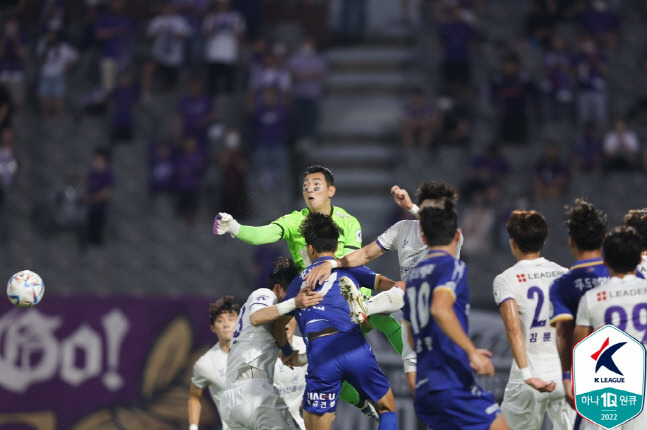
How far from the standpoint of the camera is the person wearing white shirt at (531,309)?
771cm

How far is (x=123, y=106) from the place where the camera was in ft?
57.3

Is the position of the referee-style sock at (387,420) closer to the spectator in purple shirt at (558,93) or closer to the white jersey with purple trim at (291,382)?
the white jersey with purple trim at (291,382)

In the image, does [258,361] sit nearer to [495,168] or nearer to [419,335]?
[419,335]

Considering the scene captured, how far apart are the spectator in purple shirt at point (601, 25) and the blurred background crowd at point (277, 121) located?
1.6 inches

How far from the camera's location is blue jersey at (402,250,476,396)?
21.1 ft

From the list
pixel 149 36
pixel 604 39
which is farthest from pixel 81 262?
pixel 604 39

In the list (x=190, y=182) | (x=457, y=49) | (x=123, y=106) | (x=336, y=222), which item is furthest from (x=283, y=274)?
(x=457, y=49)

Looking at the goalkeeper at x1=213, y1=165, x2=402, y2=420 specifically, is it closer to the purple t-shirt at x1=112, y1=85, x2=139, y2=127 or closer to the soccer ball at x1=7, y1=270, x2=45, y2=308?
the soccer ball at x1=7, y1=270, x2=45, y2=308

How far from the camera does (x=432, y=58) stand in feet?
59.9

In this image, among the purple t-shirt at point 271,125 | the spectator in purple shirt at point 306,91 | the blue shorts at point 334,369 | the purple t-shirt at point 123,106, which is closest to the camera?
the blue shorts at point 334,369

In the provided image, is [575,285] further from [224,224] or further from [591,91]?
[591,91]

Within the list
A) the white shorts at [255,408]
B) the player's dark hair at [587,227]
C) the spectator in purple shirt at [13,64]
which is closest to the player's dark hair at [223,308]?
the white shorts at [255,408]

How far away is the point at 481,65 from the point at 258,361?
10552 millimetres

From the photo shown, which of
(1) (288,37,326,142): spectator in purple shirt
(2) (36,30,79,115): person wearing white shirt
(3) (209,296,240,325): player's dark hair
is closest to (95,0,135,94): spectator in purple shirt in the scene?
(2) (36,30,79,115): person wearing white shirt
